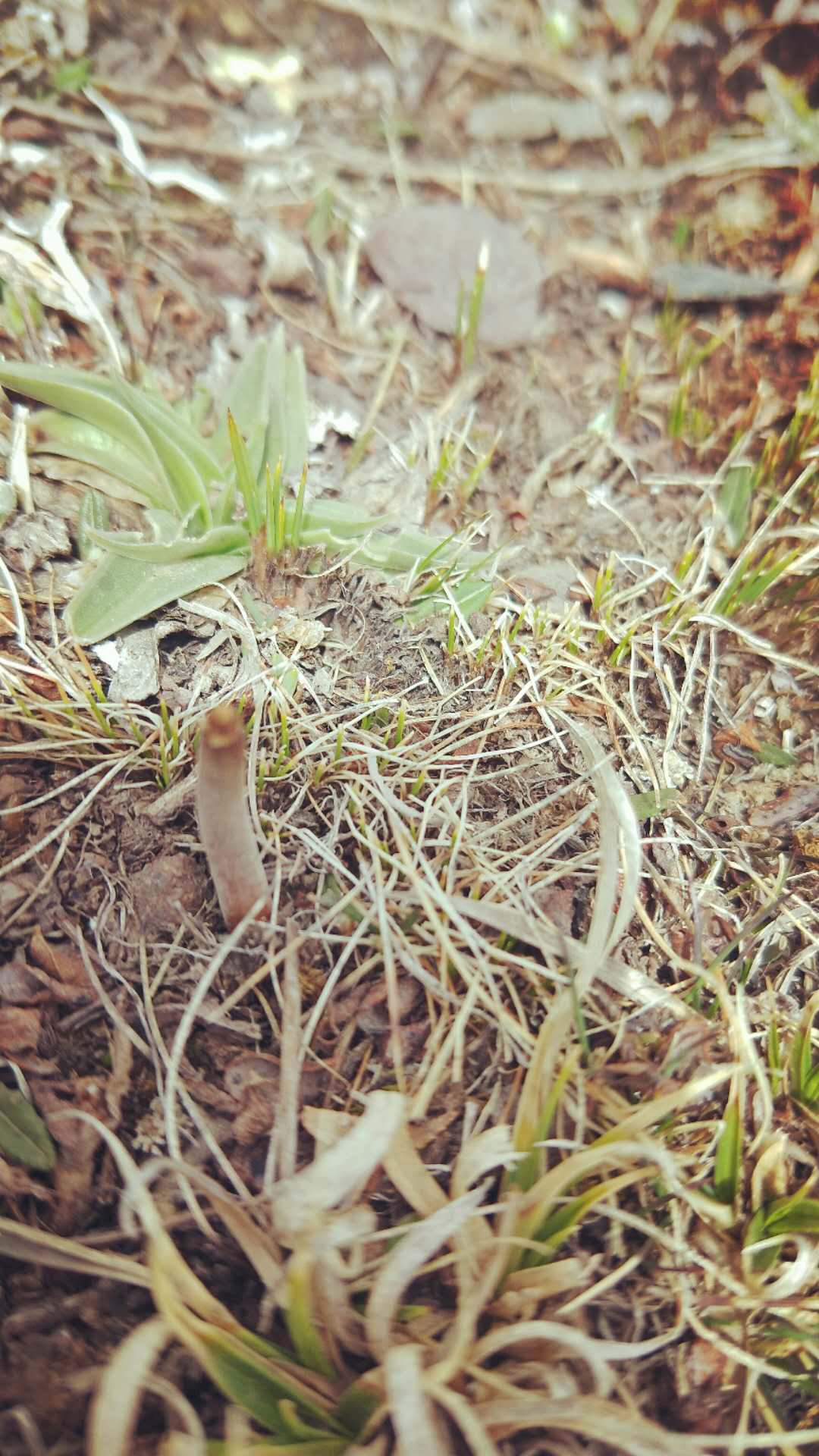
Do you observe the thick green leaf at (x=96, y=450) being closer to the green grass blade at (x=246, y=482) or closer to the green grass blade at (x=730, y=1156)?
the green grass blade at (x=246, y=482)

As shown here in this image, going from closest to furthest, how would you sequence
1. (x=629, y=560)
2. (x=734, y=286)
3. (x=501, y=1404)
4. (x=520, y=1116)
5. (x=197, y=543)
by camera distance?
(x=501, y=1404), (x=520, y=1116), (x=197, y=543), (x=629, y=560), (x=734, y=286)

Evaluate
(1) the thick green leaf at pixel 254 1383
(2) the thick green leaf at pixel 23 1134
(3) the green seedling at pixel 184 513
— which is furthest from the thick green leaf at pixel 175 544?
(1) the thick green leaf at pixel 254 1383

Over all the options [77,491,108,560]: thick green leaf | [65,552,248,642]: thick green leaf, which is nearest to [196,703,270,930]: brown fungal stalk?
[65,552,248,642]: thick green leaf

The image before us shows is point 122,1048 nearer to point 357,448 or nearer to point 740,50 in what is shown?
point 357,448

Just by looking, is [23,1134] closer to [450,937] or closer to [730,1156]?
[450,937]

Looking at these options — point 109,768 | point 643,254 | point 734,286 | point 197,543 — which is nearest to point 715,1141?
point 109,768
